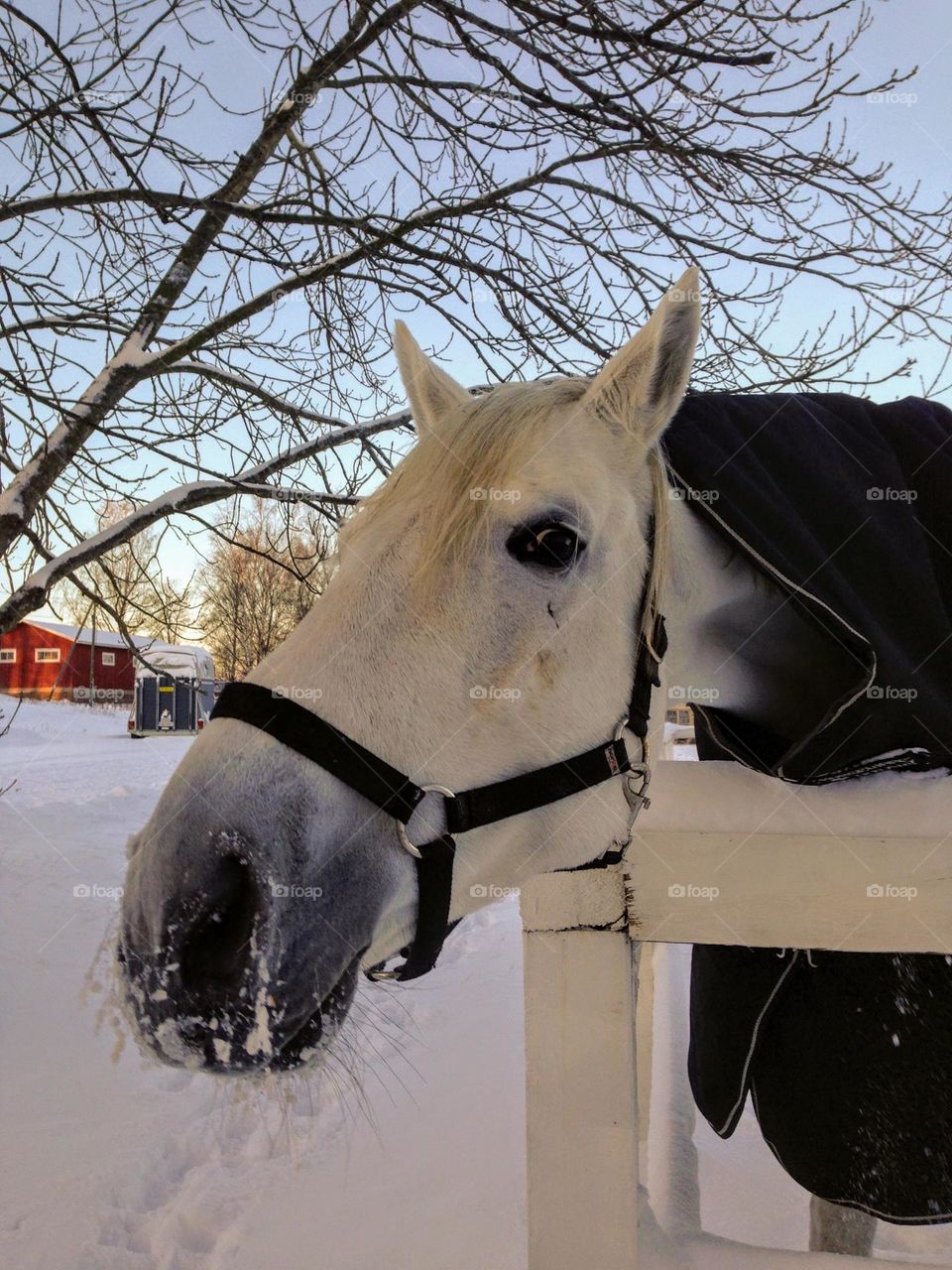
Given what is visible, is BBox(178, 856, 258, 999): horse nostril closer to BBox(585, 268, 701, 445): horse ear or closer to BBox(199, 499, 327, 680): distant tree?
BBox(585, 268, 701, 445): horse ear

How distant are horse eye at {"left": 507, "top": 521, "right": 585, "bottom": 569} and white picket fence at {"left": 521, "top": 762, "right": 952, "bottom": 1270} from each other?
0.49 metres

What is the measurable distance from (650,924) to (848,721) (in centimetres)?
59

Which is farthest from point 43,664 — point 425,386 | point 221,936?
point 221,936

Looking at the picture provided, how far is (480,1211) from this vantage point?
2154 mm

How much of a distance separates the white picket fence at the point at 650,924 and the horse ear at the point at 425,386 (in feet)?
3.51

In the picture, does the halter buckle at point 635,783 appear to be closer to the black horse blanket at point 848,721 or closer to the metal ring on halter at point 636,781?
the metal ring on halter at point 636,781

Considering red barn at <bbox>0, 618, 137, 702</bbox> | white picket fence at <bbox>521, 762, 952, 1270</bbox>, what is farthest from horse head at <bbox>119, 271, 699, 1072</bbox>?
red barn at <bbox>0, 618, 137, 702</bbox>

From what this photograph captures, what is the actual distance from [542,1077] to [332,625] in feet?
2.65

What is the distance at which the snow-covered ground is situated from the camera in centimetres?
203

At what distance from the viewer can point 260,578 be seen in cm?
472

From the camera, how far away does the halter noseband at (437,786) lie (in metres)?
1.07

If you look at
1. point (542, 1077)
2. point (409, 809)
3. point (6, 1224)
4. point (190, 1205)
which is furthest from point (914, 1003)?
point (6, 1224)

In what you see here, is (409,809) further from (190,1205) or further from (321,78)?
(321,78)

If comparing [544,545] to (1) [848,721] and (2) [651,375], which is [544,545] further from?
(1) [848,721]
